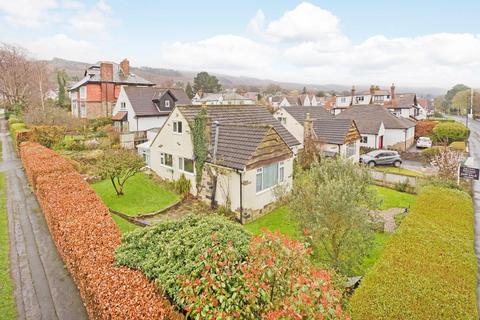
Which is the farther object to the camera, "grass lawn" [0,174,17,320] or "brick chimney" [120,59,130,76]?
"brick chimney" [120,59,130,76]

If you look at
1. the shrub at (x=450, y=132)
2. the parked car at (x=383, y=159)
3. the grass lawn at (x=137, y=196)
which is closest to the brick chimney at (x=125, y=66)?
the grass lawn at (x=137, y=196)

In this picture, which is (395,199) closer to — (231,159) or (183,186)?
(231,159)

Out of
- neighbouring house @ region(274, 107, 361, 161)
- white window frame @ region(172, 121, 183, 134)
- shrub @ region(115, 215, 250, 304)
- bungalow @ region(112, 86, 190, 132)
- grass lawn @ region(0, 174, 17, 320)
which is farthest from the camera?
bungalow @ region(112, 86, 190, 132)

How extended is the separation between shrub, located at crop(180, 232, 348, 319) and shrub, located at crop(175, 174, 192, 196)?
1460cm

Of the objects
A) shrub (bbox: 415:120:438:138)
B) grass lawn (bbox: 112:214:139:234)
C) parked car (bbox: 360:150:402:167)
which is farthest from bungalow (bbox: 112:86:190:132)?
shrub (bbox: 415:120:438:138)

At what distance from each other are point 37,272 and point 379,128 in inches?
1620

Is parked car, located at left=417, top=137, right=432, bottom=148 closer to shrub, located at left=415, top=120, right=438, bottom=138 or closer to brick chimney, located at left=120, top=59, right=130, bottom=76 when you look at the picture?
shrub, located at left=415, top=120, right=438, bottom=138

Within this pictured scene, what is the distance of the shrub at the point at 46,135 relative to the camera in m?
32.8

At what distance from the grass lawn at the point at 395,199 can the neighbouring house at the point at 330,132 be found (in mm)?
5783

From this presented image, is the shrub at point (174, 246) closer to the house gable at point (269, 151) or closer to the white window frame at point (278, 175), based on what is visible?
the house gable at point (269, 151)

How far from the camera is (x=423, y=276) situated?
32.3 feet

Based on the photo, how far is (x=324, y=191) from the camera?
1062 centimetres

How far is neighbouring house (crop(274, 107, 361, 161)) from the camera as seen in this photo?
101ft

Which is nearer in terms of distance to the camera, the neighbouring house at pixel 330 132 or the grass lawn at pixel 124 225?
the grass lawn at pixel 124 225
